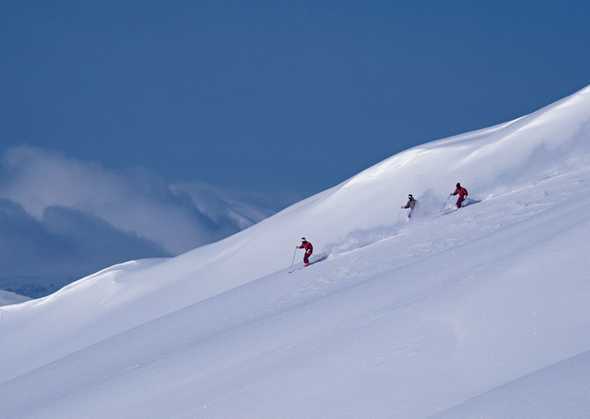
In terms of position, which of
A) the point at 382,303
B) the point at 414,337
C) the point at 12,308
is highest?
the point at 12,308

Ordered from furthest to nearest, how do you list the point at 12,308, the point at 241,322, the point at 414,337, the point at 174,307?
1. the point at 12,308
2. the point at 174,307
3. the point at 241,322
4. the point at 414,337

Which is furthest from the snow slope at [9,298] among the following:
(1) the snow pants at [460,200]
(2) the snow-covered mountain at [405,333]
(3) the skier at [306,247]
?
(1) the snow pants at [460,200]

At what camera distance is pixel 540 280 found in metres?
18.5

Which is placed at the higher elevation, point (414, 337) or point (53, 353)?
point (53, 353)

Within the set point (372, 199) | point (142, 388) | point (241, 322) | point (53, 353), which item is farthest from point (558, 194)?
point (53, 353)

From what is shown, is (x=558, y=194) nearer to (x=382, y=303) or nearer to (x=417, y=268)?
(x=417, y=268)

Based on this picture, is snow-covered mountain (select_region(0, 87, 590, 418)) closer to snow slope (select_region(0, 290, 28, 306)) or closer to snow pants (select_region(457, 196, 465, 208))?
snow pants (select_region(457, 196, 465, 208))

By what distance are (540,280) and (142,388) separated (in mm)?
8099

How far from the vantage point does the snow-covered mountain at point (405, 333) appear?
15.6 meters

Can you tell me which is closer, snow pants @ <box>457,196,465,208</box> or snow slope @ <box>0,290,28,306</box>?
snow pants @ <box>457,196,465,208</box>

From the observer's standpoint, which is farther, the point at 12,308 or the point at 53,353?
the point at 12,308

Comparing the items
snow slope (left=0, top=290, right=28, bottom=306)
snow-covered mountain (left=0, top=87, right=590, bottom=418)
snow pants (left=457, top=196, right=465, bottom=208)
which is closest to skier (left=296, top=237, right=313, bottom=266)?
snow-covered mountain (left=0, top=87, right=590, bottom=418)

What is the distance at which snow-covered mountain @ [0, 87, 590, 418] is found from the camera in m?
15.6

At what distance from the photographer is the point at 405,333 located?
18.2 metres
